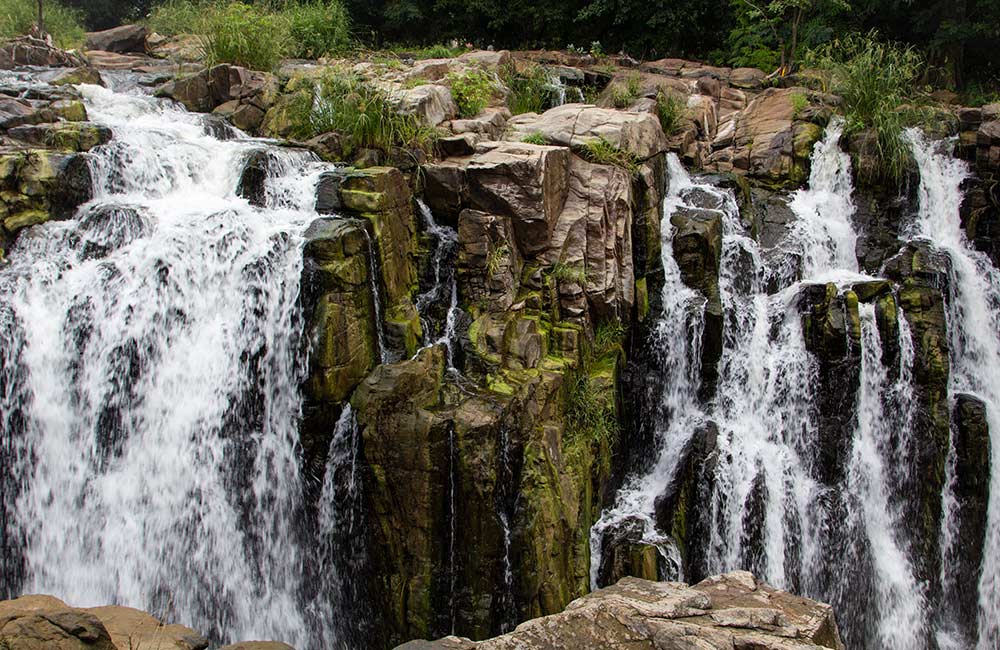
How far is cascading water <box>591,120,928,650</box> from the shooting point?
9383mm

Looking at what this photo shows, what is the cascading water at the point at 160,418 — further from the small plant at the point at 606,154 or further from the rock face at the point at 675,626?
the small plant at the point at 606,154

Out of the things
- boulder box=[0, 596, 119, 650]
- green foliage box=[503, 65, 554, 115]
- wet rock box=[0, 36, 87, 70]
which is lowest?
boulder box=[0, 596, 119, 650]

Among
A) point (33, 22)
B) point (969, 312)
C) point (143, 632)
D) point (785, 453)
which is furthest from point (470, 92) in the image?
point (33, 22)

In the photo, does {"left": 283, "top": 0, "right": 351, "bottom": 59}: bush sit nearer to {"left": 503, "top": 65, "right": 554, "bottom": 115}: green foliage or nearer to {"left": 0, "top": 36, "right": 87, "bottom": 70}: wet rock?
{"left": 0, "top": 36, "right": 87, "bottom": 70}: wet rock

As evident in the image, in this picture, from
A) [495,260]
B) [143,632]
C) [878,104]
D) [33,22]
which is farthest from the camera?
[33,22]

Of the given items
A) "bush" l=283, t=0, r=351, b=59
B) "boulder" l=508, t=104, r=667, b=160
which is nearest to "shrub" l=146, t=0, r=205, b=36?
"bush" l=283, t=0, r=351, b=59

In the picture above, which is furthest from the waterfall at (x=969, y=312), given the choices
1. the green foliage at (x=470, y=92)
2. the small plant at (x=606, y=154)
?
the green foliage at (x=470, y=92)

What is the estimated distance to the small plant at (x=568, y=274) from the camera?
964 centimetres

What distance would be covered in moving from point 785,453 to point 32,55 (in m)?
14.4

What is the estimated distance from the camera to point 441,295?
9.36 m

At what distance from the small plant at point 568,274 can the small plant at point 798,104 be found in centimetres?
636

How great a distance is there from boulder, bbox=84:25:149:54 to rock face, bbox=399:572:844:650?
17121 millimetres

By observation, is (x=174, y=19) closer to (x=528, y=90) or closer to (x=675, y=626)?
(x=528, y=90)

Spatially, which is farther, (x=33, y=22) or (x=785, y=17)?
(x=785, y=17)
